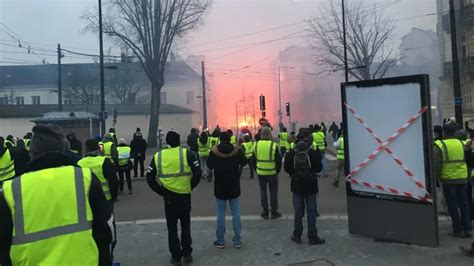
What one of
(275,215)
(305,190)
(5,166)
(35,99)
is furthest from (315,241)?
(35,99)

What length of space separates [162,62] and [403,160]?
86.6 feet

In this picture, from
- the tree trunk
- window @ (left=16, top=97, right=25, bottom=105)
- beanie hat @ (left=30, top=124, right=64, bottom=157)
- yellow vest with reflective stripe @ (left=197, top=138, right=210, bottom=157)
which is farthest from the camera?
window @ (left=16, top=97, right=25, bottom=105)

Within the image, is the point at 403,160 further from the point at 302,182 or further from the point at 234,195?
the point at 234,195

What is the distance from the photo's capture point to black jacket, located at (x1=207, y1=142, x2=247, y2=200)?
5.96 meters

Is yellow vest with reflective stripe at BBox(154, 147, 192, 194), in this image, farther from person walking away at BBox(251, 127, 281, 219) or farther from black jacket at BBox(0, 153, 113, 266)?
black jacket at BBox(0, 153, 113, 266)

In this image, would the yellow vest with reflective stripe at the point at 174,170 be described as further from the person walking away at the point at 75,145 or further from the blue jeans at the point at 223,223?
the person walking away at the point at 75,145

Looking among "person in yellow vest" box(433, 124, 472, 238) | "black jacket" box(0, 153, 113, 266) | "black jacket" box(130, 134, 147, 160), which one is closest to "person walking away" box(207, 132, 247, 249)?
"person in yellow vest" box(433, 124, 472, 238)

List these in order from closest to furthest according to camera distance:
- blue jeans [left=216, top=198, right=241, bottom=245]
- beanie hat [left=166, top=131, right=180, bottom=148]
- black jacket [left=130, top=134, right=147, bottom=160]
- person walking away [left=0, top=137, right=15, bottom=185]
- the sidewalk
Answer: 1. the sidewalk
2. beanie hat [left=166, top=131, right=180, bottom=148]
3. blue jeans [left=216, top=198, right=241, bottom=245]
4. person walking away [left=0, top=137, right=15, bottom=185]
5. black jacket [left=130, top=134, right=147, bottom=160]

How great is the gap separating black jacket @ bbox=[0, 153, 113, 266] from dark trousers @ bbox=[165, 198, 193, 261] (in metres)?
2.81

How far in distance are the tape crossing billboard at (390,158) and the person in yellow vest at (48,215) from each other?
4447 mm

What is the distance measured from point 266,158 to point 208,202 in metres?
2.22

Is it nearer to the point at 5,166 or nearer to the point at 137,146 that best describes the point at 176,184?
the point at 5,166

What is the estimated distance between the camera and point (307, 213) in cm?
599

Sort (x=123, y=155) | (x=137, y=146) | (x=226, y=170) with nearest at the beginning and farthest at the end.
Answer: (x=226, y=170)
(x=123, y=155)
(x=137, y=146)
